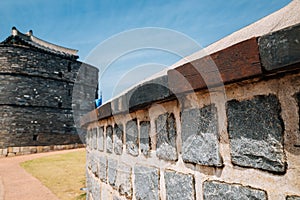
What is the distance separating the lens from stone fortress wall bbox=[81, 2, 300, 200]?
878mm

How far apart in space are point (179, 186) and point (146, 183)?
421mm

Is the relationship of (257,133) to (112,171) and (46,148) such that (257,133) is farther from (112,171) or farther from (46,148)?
(46,148)

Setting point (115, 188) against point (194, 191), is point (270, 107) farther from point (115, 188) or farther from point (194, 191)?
point (115, 188)

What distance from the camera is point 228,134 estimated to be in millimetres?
1100

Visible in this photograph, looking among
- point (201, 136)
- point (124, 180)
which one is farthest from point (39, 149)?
point (201, 136)

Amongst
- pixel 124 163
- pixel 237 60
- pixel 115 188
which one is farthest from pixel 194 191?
pixel 115 188

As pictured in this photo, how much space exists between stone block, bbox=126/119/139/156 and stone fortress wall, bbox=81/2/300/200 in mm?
97

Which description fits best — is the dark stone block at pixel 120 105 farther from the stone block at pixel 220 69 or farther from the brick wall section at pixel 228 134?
the stone block at pixel 220 69

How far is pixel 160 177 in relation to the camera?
1597mm

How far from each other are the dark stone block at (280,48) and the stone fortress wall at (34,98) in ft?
70.9

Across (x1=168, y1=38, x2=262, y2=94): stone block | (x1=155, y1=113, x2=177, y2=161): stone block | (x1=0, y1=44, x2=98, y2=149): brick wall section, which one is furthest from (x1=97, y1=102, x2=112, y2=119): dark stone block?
(x1=0, y1=44, x2=98, y2=149): brick wall section

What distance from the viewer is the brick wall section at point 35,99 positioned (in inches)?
799

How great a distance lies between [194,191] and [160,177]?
1.16 ft

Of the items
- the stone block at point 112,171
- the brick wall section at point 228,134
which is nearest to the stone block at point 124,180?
the stone block at point 112,171
